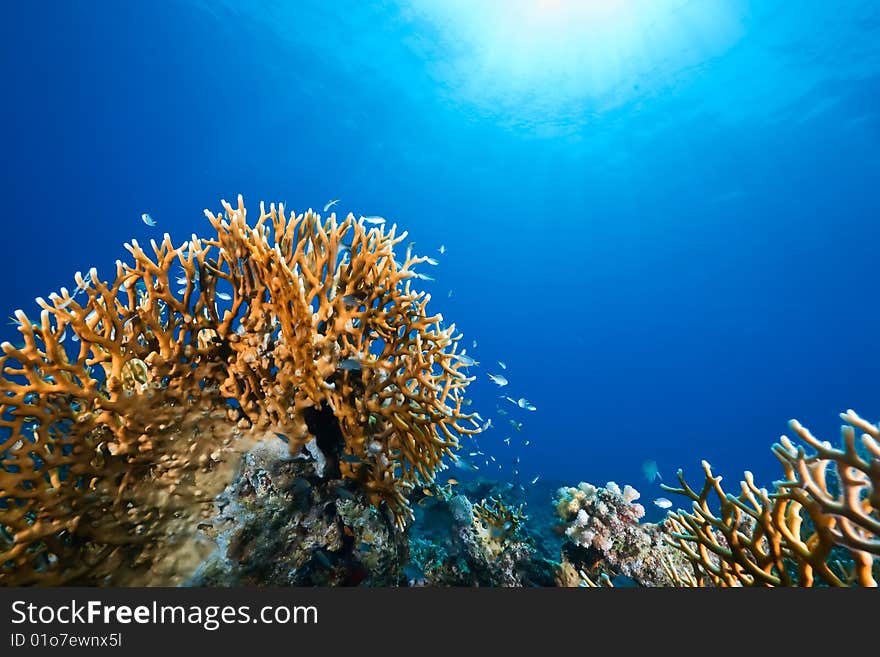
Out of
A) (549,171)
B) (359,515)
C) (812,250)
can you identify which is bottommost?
(359,515)

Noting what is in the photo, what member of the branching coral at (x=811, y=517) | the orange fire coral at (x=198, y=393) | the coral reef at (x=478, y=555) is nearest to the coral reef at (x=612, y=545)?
the coral reef at (x=478, y=555)

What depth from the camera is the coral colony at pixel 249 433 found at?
8.99 ft

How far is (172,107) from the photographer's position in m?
73.5

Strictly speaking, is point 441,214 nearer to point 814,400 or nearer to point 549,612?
point 549,612

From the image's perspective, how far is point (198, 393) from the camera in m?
3.50

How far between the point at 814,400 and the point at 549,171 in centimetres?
9476

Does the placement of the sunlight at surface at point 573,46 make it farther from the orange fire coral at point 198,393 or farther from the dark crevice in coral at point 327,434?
the dark crevice in coral at point 327,434

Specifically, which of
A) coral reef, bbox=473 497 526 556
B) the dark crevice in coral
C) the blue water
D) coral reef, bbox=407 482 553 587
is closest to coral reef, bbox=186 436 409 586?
the dark crevice in coral

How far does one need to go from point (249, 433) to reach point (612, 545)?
14.9 ft

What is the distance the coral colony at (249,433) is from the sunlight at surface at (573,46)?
49.9 metres

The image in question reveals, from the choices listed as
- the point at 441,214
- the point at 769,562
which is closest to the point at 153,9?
the point at 441,214

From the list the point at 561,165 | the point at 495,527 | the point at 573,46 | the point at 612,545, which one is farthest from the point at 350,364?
the point at 561,165

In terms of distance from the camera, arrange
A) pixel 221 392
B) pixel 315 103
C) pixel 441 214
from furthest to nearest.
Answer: pixel 441 214
pixel 315 103
pixel 221 392

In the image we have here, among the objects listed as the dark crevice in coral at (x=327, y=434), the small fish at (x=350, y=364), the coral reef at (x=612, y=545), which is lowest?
the coral reef at (x=612, y=545)
